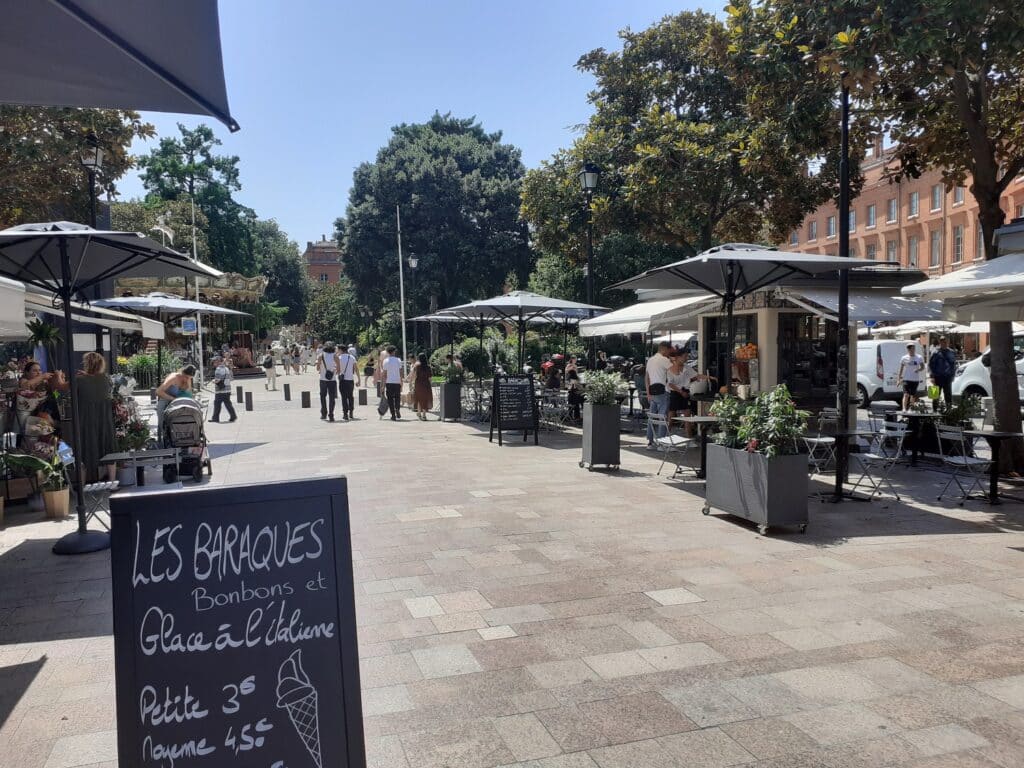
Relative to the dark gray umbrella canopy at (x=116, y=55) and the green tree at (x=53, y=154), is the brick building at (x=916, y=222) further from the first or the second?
the dark gray umbrella canopy at (x=116, y=55)

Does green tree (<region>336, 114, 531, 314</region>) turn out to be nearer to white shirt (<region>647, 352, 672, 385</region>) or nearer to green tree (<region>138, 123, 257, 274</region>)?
green tree (<region>138, 123, 257, 274</region>)

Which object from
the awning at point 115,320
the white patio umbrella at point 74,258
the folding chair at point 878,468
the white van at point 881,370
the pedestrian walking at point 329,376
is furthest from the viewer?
the white van at point 881,370

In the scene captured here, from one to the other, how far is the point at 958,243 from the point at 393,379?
36.0 metres

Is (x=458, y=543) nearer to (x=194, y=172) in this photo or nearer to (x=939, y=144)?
(x=939, y=144)

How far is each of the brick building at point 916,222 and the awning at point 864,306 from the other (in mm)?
27816

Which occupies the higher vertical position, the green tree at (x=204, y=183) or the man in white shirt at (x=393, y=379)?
the green tree at (x=204, y=183)

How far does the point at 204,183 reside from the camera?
173 ft

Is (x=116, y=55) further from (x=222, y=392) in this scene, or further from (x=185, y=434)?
(x=222, y=392)

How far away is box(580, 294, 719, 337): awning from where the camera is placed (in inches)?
490

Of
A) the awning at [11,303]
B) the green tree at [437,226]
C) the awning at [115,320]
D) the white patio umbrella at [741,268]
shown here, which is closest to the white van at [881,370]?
Result: the white patio umbrella at [741,268]

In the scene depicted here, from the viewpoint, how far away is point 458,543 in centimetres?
649

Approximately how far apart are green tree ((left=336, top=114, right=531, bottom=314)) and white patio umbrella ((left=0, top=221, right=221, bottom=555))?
1231 inches

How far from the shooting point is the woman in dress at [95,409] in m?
8.33

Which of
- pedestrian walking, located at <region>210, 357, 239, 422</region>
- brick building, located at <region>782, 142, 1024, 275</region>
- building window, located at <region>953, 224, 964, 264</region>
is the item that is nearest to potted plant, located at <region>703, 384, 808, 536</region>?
pedestrian walking, located at <region>210, 357, 239, 422</region>
